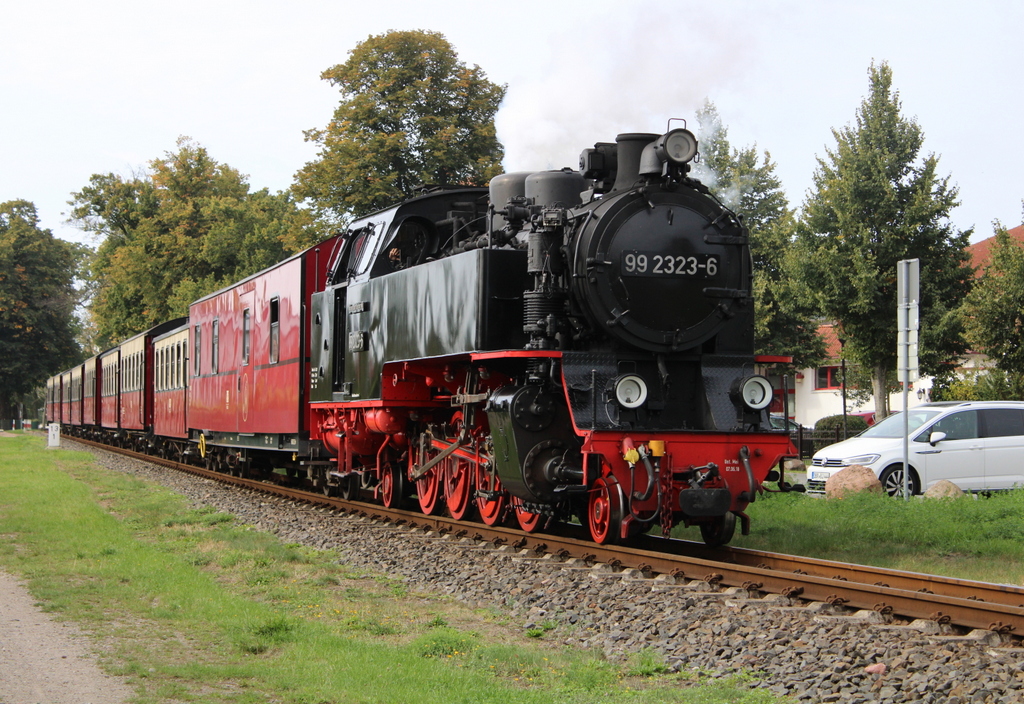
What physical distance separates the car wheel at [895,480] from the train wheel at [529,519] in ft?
21.5

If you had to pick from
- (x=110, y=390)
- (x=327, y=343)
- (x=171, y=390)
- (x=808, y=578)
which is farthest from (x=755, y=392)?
(x=110, y=390)

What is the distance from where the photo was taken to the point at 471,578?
789 centimetres

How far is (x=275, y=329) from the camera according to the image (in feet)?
50.1

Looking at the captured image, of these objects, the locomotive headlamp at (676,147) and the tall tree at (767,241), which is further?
the tall tree at (767,241)

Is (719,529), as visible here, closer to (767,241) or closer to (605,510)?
(605,510)

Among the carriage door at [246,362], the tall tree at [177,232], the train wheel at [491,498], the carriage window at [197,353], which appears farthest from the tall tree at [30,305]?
the train wheel at [491,498]

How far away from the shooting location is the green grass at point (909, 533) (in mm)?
8570

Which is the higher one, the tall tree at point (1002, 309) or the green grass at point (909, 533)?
the tall tree at point (1002, 309)

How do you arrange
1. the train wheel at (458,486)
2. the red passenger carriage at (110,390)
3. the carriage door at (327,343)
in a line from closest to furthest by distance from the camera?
the train wheel at (458,486) < the carriage door at (327,343) < the red passenger carriage at (110,390)

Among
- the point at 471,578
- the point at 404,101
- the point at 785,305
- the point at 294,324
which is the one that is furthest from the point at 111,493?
the point at 785,305

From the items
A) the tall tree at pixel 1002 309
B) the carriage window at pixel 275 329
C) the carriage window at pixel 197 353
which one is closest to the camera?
the carriage window at pixel 275 329

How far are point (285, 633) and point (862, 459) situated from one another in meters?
10.5

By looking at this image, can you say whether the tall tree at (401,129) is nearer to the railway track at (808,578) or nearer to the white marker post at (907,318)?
the white marker post at (907,318)

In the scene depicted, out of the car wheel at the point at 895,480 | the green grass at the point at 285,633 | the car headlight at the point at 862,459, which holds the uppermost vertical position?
the car headlight at the point at 862,459
